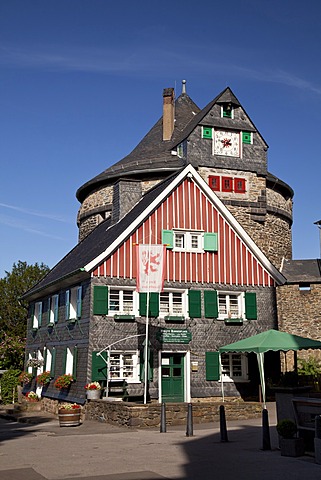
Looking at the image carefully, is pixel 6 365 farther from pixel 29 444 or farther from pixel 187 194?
pixel 29 444

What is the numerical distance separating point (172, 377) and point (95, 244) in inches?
273

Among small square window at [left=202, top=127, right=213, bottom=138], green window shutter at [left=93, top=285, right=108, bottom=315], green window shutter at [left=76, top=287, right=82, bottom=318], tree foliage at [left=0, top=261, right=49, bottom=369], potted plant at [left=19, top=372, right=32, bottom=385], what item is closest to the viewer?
green window shutter at [left=93, top=285, right=108, bottom=315]

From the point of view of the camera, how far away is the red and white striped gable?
22.9 m

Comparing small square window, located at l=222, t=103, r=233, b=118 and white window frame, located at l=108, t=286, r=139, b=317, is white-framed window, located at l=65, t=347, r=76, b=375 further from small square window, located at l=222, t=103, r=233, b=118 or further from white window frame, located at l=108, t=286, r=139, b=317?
small square window, located at l=222, t=103, r=233, b=118

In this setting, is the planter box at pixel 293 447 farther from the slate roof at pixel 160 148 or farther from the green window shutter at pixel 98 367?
the slate roof at pixel 160 148

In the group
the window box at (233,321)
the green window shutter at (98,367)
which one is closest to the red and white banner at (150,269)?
the green window shutter at (98,367)

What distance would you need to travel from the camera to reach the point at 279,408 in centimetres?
1145

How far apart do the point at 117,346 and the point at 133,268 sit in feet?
9.77

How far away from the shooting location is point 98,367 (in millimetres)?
21078

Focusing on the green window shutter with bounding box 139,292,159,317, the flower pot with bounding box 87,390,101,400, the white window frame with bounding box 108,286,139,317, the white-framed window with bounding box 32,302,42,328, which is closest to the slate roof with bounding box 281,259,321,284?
the green window shutter with bounding box 139,292,159,317

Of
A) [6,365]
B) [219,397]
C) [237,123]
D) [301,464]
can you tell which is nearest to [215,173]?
[237,123]

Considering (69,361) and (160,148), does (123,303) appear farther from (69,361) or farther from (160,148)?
(160,148)

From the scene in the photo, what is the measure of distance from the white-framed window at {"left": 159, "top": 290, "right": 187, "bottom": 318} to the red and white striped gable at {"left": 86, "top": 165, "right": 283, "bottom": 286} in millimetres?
538

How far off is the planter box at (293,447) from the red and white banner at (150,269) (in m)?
9.59
